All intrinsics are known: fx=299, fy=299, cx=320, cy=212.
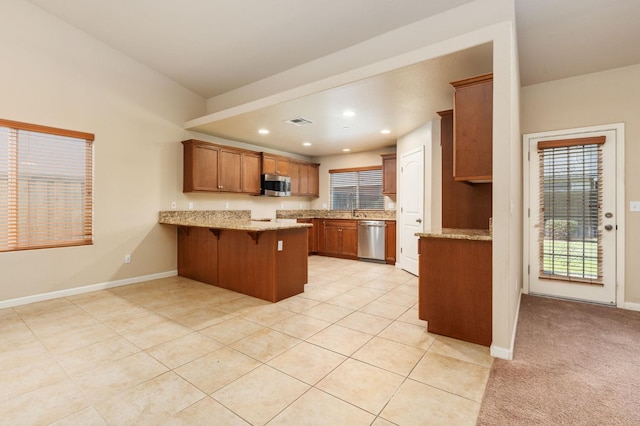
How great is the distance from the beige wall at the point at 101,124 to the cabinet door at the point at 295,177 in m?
2.40

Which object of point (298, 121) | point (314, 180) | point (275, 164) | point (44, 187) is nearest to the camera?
point (44, 187)

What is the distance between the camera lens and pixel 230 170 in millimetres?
5570

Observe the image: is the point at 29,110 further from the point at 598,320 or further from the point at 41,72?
the point at 598,320

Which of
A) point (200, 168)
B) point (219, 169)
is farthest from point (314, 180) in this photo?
point (200, 168)

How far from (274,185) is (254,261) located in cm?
281

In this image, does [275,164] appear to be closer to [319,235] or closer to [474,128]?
[319,235]

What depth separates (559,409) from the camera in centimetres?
172

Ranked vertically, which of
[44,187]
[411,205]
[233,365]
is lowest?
[233,365]

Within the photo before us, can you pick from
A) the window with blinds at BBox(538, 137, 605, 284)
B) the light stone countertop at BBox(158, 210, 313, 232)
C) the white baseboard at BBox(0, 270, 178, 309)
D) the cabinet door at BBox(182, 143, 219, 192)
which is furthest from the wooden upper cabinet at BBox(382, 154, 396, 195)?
the white baseboard at BBox(0, 270, 178, 309)

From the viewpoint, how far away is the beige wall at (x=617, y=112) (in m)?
3.42

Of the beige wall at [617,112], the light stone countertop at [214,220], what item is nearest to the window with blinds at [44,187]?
the light stone countertop at [214,220]

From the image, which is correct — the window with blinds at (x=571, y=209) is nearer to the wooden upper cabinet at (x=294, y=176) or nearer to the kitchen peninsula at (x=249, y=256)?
the kitchen peninsula at (x=249, y=256)

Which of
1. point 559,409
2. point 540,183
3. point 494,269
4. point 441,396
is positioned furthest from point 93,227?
point 540,183

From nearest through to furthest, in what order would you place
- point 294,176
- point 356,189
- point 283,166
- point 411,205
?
point 411,205 < point 283,166 < point 294,176 < point 356,189
